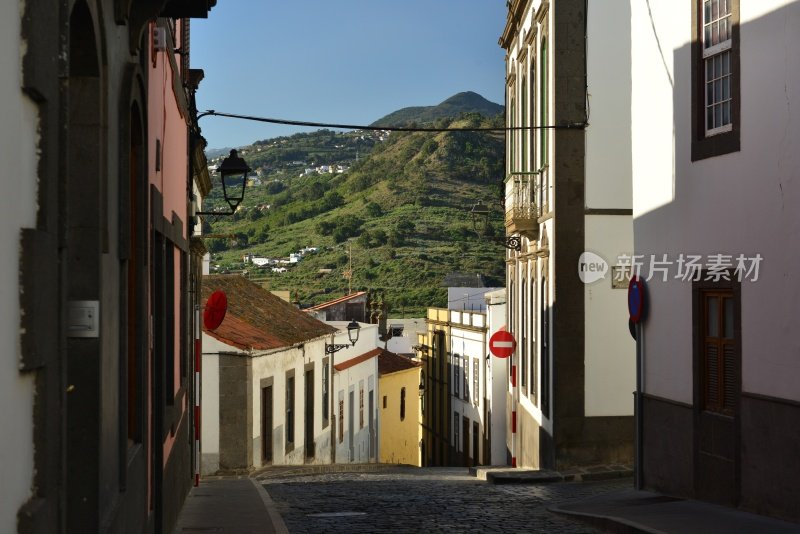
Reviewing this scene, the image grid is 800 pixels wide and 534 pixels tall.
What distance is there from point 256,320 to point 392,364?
25.6 metres

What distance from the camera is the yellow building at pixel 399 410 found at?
50.1m

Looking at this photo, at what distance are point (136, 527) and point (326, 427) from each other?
953 inches

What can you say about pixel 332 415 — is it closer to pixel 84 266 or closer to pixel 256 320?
pixel 256 320

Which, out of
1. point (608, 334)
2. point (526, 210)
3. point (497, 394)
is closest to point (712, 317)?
point (608, 334)

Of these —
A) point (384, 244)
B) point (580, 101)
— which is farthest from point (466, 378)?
point (384, 244)

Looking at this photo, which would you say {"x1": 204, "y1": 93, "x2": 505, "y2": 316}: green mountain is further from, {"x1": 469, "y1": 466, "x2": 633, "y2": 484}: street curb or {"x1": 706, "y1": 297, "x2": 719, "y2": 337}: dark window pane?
{"x1": 706, "y1": 297, "x2": 719, "y2": 337}: dark window pane

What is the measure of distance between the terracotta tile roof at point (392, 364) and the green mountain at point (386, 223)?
2197cm

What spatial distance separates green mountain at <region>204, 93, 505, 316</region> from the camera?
8775cm

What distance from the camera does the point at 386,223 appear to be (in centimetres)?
10019

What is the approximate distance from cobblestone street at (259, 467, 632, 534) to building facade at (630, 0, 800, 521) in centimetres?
171

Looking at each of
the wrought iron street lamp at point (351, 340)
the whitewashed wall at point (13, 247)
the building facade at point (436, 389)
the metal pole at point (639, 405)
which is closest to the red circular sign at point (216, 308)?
the metal pole at point (639, 405)

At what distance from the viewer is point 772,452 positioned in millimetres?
10016

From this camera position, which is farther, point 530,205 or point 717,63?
point 530,205

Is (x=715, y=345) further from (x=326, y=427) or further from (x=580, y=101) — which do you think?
(x=326, y=427)
